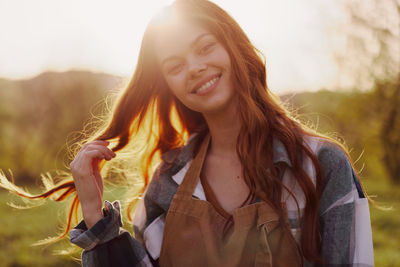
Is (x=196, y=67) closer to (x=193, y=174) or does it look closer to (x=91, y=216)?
(x=193, y=174)

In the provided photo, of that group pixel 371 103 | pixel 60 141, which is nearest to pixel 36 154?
pixel 60 141

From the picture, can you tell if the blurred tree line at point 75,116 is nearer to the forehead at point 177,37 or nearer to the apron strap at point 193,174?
the apron strap at point 193,174

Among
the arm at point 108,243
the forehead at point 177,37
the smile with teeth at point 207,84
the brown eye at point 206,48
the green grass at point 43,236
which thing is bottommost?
the green grass at point 43,236

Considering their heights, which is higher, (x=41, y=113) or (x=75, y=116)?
(x=41, y=113)

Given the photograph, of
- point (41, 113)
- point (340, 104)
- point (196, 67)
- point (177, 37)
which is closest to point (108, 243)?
point (196, 67)

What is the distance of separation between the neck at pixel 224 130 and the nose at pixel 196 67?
0.31 metres

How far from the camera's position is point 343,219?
6.17ft

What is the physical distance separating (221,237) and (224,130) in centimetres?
63

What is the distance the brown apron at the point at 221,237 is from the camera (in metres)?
1.92

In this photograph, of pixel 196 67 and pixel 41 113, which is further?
pixel 41 113

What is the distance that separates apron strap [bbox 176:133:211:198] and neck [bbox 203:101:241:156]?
0.06 metres

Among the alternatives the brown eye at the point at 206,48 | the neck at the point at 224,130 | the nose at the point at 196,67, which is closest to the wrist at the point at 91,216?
the neck at the point at 224,130

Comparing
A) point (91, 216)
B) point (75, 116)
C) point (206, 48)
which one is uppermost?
point (206, 48)

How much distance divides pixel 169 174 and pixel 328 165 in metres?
0.90
